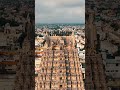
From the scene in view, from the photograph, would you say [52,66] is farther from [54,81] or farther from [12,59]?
[12,59]

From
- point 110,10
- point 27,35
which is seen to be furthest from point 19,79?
point 110,10

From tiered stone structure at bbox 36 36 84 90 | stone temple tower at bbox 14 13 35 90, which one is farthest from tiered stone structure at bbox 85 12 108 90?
tiered stone structure at bbox 36 36 84 90

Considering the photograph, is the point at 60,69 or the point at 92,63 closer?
the point at 92,63

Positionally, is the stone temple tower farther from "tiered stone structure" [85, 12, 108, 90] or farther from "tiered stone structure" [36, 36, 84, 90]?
"tiered stone structure" [36, 36, 84, 90]

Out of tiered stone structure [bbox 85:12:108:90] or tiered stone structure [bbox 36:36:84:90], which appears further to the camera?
tiered stone structure [bbox 36:36:84:90]

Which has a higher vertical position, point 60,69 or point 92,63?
point 92,63

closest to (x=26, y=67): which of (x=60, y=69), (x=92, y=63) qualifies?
(x=92, y=63)

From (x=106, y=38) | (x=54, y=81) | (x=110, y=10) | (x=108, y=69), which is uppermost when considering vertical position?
(x=110, y=10)

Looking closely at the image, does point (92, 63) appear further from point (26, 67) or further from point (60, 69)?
point (60, 69)
